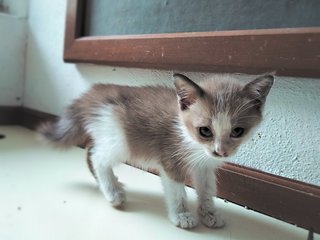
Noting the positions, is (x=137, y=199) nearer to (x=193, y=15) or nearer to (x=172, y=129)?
(x=172, y=129)

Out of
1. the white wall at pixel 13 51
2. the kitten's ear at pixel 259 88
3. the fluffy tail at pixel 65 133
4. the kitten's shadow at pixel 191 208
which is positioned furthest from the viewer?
the white wall at pixel 13 51

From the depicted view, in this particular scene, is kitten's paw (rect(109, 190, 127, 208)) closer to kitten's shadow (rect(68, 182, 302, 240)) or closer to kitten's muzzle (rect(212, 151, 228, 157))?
kitten's shadow (rect(68, 182, 302, 240))

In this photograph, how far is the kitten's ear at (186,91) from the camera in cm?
64

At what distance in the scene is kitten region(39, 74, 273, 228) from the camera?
0.64 metres

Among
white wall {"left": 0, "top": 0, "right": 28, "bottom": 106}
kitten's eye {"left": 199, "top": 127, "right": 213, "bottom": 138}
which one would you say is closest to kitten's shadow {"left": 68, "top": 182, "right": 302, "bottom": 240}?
kitten's eye {"left": 199, "top": 127, "right": 213, "bottom": 138}

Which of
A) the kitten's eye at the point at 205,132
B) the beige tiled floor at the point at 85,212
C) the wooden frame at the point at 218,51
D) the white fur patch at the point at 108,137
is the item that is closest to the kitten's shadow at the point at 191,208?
the beige tiled floor at the point at 85,212

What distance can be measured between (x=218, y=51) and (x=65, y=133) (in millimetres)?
429

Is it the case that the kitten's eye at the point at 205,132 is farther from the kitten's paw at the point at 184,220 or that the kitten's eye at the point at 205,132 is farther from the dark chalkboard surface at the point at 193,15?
the dark chalkboard surface at the point at 193,15

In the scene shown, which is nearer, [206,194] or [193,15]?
[206,194]

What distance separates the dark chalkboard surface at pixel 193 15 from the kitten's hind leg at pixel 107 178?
0.41 metres

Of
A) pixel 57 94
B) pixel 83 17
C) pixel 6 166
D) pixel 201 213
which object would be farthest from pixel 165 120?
pixel 57 94

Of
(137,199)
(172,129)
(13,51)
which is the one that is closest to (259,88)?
(172,129)

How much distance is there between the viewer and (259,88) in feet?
2.08

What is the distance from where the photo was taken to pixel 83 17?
1281 mm
